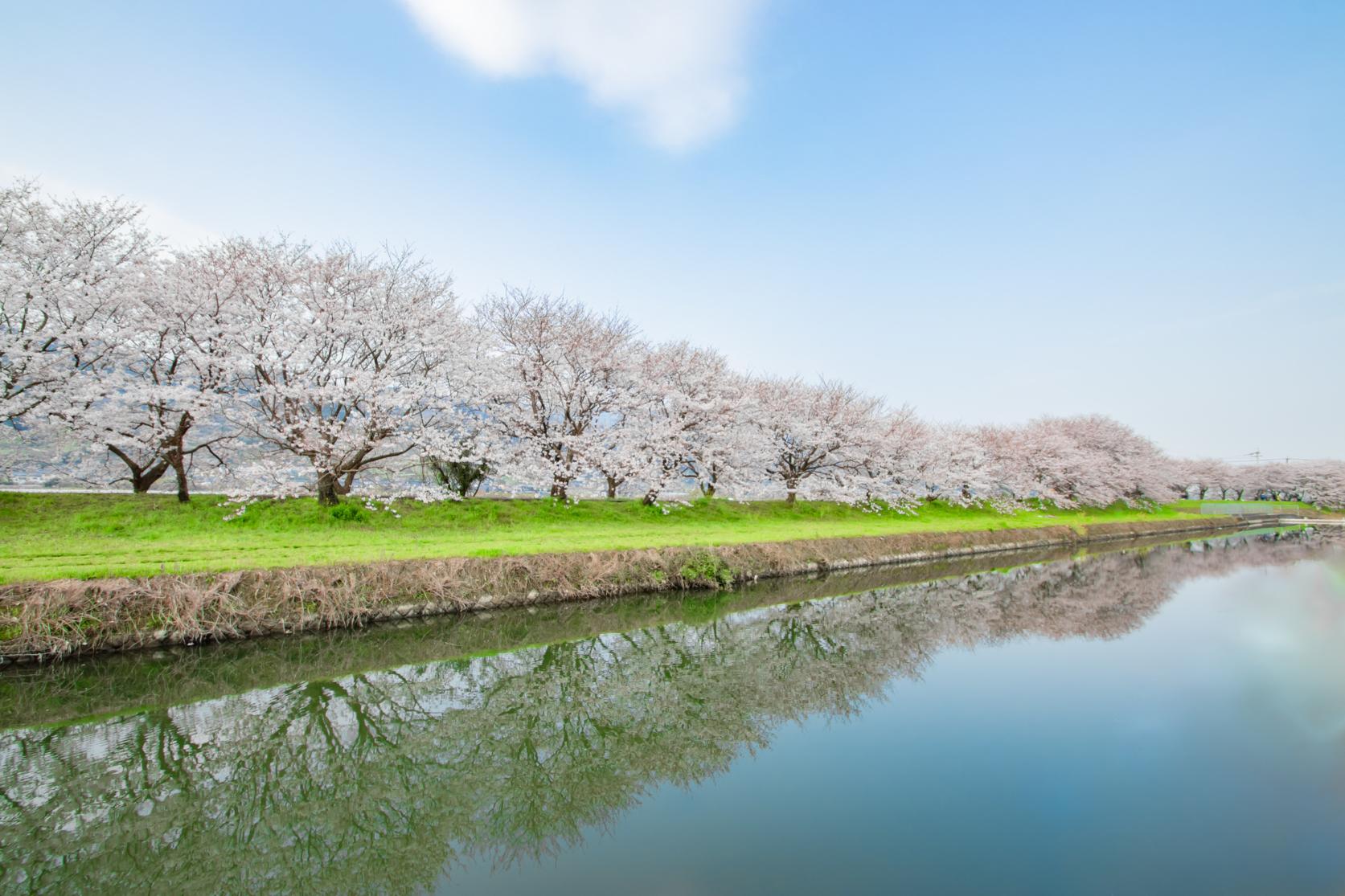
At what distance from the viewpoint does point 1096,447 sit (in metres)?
59.9

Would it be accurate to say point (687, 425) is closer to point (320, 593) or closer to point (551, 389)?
point (551, 389)

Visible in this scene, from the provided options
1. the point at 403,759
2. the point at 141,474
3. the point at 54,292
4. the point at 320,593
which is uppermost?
the point at 54,292

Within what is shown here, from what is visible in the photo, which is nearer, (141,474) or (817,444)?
(141,474)

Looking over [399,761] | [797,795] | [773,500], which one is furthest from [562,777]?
[773,500]

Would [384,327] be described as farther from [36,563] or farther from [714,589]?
[714,589]

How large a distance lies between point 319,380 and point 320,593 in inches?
414

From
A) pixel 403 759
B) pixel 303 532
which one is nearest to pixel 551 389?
pixel 303 532

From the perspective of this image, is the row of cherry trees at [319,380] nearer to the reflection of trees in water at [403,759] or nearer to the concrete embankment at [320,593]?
the concrete embankment at [320,593]

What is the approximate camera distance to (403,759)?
26.7 ft

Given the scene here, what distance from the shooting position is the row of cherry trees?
18.8m

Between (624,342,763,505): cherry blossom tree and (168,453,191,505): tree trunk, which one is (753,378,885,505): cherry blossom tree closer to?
(624,342,763,505): cherry blossom tree

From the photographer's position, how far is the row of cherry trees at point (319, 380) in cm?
1880

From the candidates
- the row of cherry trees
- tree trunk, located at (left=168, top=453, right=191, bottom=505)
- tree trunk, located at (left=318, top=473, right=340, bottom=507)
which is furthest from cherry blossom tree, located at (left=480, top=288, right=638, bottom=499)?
tree trunk, located at (left=168, top=453, right=191, bottom=505)

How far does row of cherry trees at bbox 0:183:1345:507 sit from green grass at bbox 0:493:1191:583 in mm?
1252
